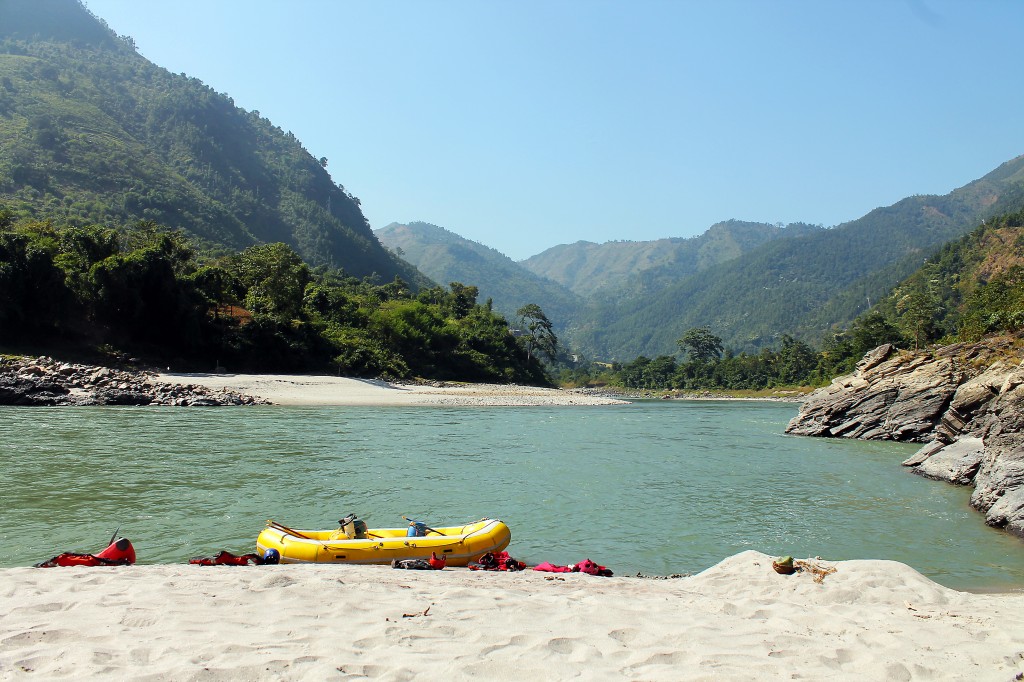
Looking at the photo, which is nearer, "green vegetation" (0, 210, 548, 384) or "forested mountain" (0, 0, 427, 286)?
"green vegetation" (0, 210, 548, 384)

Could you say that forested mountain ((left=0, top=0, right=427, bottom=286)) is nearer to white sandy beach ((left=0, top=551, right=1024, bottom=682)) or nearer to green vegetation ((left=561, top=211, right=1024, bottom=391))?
green vegetation ((left=561, top=211, right=1024, bottom=391))

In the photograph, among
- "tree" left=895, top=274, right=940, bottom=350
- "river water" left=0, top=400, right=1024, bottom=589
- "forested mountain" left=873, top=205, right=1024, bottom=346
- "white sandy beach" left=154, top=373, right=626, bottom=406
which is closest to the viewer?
"river water" left=0, top=400, right=1024, bottom=589

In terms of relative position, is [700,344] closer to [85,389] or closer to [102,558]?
[85,389]

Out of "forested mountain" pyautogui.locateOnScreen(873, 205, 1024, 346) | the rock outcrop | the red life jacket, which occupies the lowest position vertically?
the red life jacket

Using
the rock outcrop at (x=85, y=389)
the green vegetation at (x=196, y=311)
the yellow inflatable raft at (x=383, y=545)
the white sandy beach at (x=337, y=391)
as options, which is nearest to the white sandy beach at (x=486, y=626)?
the yellow inflatable raft at (x=383, y=545)

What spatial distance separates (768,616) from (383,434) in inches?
833

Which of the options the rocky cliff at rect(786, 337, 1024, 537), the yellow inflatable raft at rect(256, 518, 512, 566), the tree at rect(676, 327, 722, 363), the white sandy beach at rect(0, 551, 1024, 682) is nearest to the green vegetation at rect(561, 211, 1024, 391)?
the tree at rect(676, 327, 722, 363)

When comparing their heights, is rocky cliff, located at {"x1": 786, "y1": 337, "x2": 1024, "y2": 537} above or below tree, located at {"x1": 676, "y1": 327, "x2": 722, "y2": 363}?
below

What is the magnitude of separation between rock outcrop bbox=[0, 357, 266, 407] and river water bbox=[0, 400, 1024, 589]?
11.5ft

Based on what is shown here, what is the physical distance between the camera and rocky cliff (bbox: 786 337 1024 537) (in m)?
14.4

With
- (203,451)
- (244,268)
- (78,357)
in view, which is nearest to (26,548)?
(203,451)

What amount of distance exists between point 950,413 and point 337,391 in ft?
121

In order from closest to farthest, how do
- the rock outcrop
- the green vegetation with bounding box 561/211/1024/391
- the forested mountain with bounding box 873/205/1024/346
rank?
the rock outcrop
the green vegetation with bounding box 561/211/1024/391
the forested mountain with bounding box 873/205/1024/346

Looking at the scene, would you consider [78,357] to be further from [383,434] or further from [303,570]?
[303,570]
